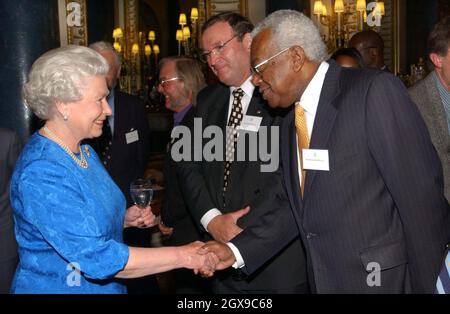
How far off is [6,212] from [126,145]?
1556 mm

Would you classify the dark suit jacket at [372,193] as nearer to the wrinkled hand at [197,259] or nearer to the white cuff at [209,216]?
the wrinkled hand at [197,259]

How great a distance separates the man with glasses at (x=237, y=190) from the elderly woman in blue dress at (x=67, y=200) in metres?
A: 0.61

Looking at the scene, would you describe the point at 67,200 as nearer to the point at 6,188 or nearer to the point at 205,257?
the point at 205,257

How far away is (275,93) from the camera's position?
226 centimetres

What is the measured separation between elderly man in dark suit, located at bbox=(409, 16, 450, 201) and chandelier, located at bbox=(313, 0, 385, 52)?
5921 millimetres

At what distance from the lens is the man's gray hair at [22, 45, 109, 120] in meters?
1.98

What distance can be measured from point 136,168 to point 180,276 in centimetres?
97

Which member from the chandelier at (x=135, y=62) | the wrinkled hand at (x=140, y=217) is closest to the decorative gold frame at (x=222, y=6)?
the chandelier at (x=135, y=62)

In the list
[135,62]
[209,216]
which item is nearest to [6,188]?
[209,216]

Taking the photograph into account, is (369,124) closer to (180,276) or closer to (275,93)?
(275,93)

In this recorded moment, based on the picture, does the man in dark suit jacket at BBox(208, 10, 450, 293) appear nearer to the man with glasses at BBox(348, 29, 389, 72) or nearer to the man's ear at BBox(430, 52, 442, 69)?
the man's ear at BBox(430, 52, 442, 69)

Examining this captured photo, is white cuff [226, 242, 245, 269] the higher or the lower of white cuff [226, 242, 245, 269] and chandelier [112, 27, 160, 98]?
the lower

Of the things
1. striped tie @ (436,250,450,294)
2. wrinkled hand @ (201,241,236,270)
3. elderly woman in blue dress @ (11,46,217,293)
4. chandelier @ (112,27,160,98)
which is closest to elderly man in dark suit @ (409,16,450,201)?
striped tie @ (436,250,450,294)
